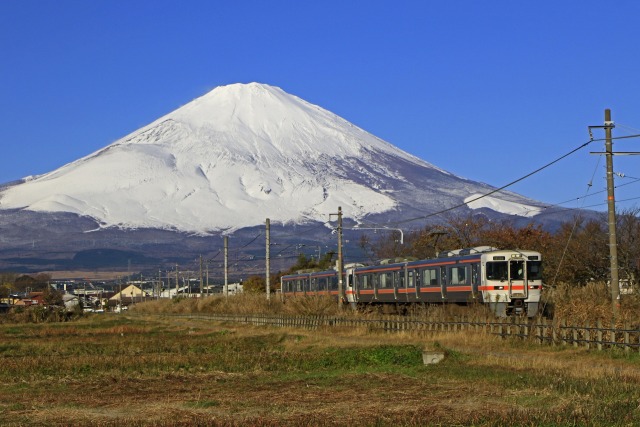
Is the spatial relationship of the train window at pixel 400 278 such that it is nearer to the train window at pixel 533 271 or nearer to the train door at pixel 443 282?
the train door at pixel 443 282

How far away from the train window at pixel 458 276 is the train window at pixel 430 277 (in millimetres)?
1756

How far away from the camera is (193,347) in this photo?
38562 millimetres

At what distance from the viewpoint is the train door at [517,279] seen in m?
43.5

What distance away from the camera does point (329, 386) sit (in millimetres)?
22594

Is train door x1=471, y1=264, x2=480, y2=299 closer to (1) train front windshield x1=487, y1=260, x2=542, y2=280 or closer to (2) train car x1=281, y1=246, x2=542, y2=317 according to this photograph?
(2) train car x1=281, y1=246, x2=542, y2=317

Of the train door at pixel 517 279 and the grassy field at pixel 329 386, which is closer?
the grassy field at pixel 329 386

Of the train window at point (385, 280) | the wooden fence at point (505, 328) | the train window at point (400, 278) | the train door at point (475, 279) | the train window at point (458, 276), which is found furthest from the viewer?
the train window at point (385, 280)

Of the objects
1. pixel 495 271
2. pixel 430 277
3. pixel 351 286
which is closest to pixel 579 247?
pixel 351 286

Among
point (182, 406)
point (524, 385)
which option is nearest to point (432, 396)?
point (524, 385)

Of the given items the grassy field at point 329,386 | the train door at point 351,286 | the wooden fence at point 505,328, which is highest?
the train door at point 351,286

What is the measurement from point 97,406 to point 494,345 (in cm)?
1588

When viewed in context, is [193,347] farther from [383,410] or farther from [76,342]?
[383,410]

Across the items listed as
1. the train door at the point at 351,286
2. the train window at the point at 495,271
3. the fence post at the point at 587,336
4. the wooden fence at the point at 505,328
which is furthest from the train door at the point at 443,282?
the fence post at the point at 587,336

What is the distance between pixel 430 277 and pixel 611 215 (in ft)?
57.5
